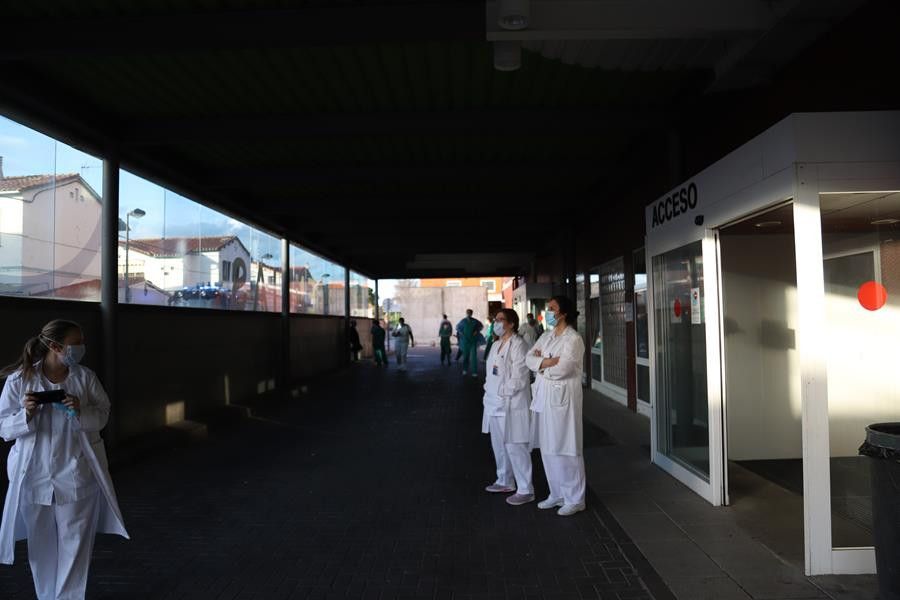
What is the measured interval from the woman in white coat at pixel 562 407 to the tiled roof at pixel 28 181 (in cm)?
520

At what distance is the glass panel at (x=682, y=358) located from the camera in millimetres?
5672

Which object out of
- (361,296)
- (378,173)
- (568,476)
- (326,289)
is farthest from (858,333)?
(361,296)

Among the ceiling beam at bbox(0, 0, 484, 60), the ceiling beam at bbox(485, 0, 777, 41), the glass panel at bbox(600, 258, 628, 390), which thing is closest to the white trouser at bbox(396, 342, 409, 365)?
the glass panel at bbox(600, 258, 628, 390)

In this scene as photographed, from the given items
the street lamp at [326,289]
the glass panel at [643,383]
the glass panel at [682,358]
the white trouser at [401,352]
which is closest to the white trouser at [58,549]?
the glass panel at [682,358]

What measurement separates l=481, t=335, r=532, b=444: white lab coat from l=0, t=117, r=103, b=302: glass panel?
478 centimetres

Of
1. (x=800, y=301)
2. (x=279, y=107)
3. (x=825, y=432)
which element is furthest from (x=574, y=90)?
(x=825, y=432)

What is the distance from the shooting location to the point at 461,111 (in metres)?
7.67

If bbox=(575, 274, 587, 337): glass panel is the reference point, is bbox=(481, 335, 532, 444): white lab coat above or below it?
below

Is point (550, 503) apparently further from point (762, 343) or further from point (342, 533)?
point (762, 343)

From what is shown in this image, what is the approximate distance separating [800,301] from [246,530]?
4.31 meters

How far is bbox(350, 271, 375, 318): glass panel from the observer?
26.5 m

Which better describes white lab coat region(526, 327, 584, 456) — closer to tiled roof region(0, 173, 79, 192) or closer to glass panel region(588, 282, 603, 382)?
tiled roof region(0, 173, 79, 192)

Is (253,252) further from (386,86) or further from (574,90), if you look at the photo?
(574,90)

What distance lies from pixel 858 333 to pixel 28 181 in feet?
24.4
